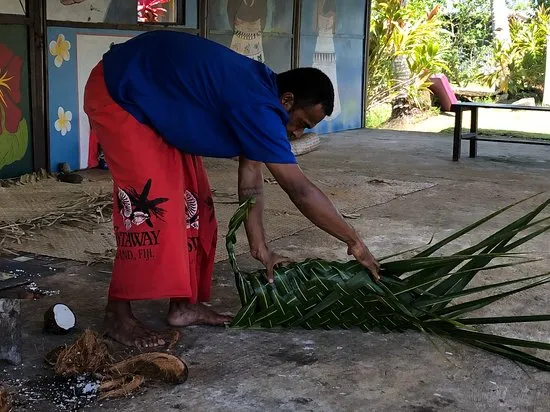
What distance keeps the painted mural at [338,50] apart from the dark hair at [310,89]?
8174 mm

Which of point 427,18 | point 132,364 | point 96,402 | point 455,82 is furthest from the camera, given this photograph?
point 455,82

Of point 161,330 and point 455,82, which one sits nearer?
point 161,330

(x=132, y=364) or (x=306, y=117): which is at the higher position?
(x=306, y=117)

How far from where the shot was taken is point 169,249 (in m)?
3.05

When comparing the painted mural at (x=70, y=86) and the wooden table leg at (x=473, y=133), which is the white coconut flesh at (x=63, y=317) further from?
the wooden table leg at (x=473, y=133)

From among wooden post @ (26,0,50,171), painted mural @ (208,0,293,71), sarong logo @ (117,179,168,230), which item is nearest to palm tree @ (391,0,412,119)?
painted mural @ (208,0,293,71)

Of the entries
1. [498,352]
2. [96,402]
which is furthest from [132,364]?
[498,352]

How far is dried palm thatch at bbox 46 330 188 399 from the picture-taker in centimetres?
270

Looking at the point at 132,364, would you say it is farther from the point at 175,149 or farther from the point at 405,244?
the point at 405,244

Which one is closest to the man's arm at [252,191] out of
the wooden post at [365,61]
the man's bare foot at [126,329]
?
the man's bare foot at [126,329]

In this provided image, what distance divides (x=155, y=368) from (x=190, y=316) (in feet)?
1.91

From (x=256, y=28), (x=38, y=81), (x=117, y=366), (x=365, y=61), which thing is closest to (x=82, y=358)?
(x=117, y=366)

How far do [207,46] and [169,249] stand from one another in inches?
30.2

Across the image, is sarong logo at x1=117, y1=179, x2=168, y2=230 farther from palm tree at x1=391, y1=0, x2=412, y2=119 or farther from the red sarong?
palm tree at x1=391, y1=0, x2=412, y2=119
